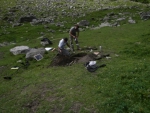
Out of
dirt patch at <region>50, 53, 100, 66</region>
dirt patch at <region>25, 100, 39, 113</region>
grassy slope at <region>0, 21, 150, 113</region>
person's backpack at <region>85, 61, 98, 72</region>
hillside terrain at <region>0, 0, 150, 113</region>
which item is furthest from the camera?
dirt patch at <region>50, 53, 100, 66</region>

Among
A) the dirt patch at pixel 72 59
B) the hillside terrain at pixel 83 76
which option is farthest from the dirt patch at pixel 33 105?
the dirt patch at pixel 72 59

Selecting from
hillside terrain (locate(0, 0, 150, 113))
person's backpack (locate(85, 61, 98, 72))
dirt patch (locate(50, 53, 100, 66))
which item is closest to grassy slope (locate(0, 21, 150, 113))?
hillside terrain (locate(0, 0, 150, 113))

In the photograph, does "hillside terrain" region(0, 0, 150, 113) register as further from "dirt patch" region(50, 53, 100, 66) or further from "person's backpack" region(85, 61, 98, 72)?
"person's backpack" region(85, 61, 98, 72)

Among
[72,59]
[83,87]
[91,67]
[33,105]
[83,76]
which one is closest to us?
[33,105]

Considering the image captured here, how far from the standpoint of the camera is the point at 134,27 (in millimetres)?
36938

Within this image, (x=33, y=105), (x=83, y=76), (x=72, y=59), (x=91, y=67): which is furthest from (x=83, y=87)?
(x=72, y=59)

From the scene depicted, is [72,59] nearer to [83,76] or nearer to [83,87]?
[83,76]

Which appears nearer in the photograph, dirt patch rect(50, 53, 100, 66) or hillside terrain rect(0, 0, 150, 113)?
hillside terrain rect(0, 0, 150, 113)

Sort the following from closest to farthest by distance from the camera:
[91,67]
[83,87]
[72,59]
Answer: [83,87] → [91,67] → [72,59]

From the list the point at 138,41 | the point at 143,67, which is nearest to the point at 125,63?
the point at 143,67

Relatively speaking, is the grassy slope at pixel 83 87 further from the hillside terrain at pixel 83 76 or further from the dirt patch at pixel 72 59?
the dirt patch at pixel 72 59

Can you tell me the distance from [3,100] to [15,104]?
149 cm

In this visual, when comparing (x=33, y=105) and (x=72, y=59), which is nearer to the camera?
(x=33, y=105)

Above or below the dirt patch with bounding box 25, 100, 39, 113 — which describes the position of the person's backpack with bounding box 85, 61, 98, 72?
above
